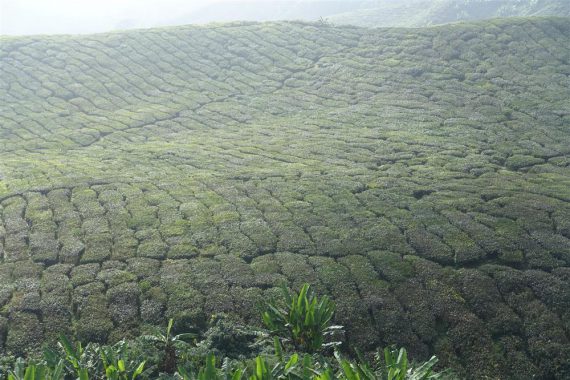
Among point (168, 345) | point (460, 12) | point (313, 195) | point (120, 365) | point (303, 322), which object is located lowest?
point (168, 345)

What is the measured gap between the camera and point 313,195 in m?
24.2

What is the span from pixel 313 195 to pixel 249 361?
1201cm

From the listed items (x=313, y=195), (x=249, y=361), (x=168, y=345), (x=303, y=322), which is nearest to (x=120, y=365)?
(x=168, y=345)

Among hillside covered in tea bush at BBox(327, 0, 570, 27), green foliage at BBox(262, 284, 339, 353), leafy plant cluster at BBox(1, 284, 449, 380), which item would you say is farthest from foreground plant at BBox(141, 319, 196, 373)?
hillside covered in tea bush at BBox(327, 0, 570, 27)

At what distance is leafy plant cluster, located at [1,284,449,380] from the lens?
437 inches

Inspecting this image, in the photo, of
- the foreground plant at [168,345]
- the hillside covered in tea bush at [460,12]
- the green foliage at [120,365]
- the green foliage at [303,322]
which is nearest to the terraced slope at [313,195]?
the foreground plant at [168,345]

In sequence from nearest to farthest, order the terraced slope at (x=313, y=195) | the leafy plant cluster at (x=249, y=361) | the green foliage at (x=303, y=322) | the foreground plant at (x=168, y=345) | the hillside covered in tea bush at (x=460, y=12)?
1. the leafy plant cluster at (x=249, y=361)
2. the foreground plant at (x=168, y=345)
3. the green foliage at (x=303, y=322)
4. the terraced slope at (x=313, y=195)
5. the hillside covered in tea bush at (x=460, y=12)

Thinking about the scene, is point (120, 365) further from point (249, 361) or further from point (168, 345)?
point (249, 361)

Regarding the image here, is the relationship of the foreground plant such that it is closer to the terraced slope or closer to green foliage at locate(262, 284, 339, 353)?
the terraced slope

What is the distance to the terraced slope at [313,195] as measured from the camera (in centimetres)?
1590

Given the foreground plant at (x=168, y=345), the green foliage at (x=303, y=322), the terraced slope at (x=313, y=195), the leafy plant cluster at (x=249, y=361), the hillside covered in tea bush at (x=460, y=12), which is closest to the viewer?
the leafy plant cluster at (x=249, y=361)

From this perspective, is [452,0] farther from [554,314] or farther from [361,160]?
[554,314]

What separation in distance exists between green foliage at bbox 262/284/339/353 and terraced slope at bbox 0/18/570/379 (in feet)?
5.36

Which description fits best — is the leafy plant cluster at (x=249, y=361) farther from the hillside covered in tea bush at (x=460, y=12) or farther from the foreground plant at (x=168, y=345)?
the hillside covered in tea bush at (x=460, y=12)
